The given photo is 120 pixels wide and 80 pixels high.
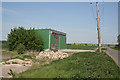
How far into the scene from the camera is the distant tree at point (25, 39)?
24359mm

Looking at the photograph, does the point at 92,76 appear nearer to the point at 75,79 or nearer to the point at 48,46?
the point at 75,79

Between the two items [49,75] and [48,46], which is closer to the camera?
[49,75]

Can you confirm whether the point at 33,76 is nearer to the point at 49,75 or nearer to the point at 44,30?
the point at 49,75

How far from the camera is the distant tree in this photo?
24.4m

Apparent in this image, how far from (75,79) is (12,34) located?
22952 millimetres

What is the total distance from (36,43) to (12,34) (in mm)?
5286

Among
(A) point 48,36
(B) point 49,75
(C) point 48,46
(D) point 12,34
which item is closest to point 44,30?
(A) point 48,36

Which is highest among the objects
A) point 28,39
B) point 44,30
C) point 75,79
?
point 44,30

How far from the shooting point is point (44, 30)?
27141 mm

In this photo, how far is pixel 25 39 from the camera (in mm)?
24516

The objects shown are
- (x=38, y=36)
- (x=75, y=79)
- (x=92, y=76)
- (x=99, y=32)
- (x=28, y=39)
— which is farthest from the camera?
(x=38, y=36)

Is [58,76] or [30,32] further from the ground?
[30,32]

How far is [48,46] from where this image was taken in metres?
26.5

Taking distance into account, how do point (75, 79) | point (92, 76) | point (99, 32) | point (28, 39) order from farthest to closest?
point (28, 39) → point (99, 32) → point (92, 76) → point (75, 79)
